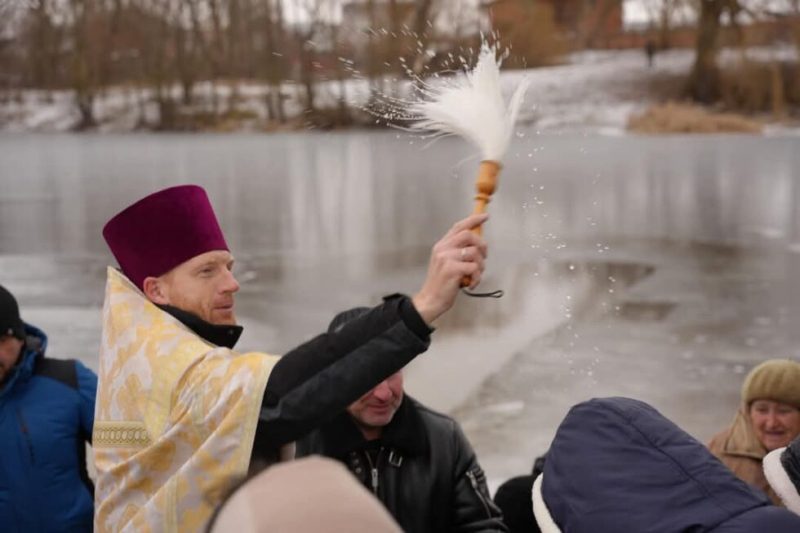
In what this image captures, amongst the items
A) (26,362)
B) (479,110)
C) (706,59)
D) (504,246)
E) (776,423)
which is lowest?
(504,246)

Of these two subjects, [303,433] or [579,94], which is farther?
[579,94]

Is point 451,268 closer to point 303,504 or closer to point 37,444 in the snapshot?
point 303,504

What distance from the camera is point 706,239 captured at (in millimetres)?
8398

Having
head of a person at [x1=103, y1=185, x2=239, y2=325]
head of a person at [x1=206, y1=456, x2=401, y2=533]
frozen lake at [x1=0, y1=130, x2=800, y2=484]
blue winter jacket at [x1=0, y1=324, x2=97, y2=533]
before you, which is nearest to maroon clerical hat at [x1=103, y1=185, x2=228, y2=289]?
head of a person at [x1=103, y1=185, x2=239, y2=325]

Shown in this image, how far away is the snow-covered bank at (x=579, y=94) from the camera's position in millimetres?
8336

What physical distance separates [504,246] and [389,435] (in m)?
5.44

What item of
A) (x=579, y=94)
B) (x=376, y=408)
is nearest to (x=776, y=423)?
(x=376, y=408)

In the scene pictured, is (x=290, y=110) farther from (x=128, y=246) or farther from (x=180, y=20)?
(x=128, y=246)

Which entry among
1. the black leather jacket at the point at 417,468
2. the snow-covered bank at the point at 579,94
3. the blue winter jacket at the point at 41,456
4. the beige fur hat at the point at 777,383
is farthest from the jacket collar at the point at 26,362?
the snow-covered bank at the point at 579,94

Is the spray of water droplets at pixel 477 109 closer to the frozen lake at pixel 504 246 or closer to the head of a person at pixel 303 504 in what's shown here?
the head of a person at pixel 303 504

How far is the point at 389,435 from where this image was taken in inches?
99.5

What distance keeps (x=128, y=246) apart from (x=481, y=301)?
5.89m

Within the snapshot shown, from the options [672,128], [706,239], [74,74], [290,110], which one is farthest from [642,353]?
[74,74]

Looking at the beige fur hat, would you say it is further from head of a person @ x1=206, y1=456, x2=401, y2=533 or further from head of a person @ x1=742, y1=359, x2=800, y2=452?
head of a person @ x1=206, y1=456, x2=401, y2=533
